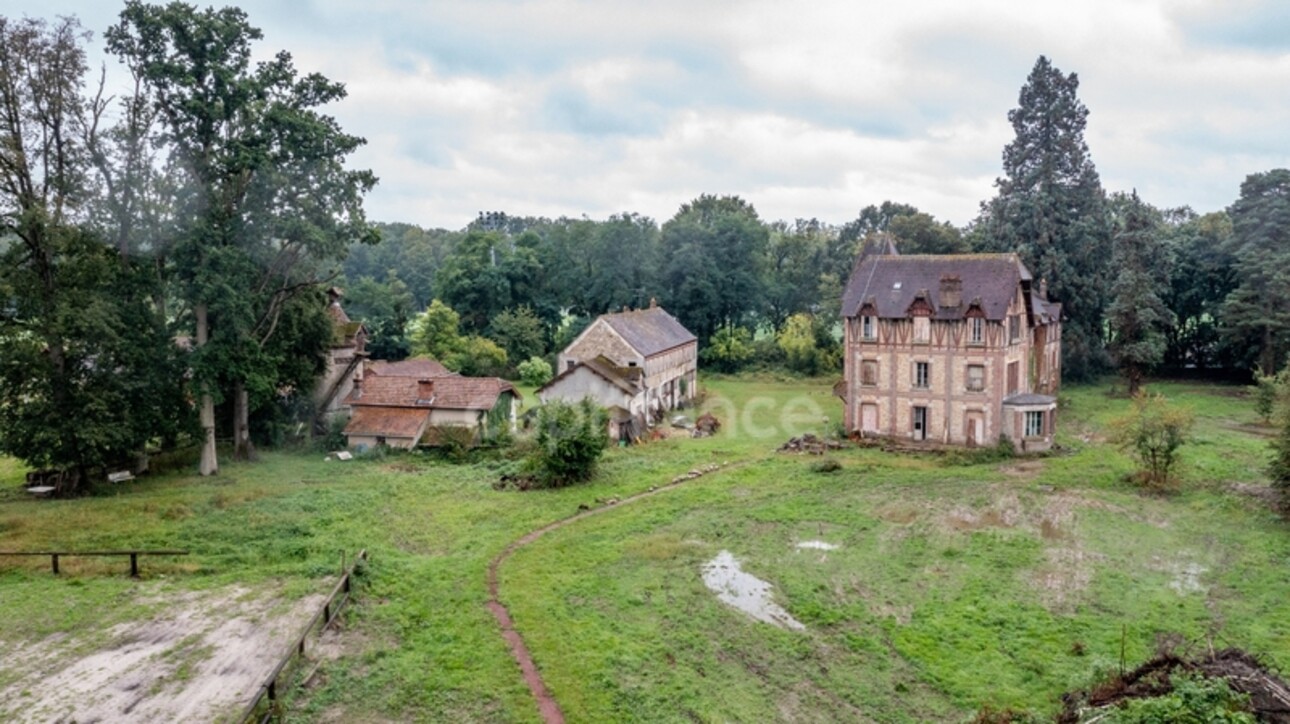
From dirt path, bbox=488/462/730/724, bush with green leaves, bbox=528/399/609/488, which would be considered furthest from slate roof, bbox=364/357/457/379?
dirt path, bbox=488/462/730/724

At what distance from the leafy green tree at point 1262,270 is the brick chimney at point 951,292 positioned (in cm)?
2377

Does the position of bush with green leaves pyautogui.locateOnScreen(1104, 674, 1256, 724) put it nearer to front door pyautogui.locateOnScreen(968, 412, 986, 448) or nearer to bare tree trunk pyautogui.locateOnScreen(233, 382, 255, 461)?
front door pyautogui.locateOnScreen(968, 412, 986, 448)

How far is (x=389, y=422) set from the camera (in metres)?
37.9

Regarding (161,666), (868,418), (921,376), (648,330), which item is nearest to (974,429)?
(921,376)

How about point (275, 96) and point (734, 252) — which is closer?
point (275, 96)

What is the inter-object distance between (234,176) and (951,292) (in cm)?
3081

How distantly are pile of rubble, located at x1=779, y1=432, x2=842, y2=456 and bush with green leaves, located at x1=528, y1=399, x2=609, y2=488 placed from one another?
9956 mm

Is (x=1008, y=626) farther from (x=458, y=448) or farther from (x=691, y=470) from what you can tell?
(x=458, y=448)

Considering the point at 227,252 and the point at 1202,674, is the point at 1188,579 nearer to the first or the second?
the point at 1202,674

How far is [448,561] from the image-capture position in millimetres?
22531

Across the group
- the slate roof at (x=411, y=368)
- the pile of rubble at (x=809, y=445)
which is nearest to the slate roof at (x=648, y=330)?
the slate roof at (x=411, y=368)

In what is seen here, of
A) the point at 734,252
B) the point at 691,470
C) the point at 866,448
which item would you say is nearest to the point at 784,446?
the point at 866,448

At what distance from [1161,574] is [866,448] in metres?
17.4

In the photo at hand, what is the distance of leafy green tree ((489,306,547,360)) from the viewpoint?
64438 mm
